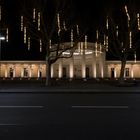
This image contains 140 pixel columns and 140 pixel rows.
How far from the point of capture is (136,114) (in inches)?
476

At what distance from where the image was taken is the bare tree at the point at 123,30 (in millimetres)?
38938

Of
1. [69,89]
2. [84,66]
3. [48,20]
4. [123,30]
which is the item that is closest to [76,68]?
[84,66]

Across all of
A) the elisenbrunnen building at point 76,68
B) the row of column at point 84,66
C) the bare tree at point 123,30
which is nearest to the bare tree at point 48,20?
the bare tree at point 123,30

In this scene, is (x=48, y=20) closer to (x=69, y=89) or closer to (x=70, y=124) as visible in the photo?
(x=69, y=89)

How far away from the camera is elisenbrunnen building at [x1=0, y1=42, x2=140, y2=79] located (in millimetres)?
54625

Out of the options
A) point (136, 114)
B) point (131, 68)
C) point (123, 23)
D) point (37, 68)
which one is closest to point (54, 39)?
point (123, 23)

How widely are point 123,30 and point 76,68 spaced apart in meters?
17.8

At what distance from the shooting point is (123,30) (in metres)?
40.5

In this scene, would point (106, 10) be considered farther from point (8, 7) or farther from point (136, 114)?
point (136, 114)

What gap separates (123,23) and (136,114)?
29551 millimetres

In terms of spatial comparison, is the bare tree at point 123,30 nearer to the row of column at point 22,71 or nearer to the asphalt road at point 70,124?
the row of column at point 22,71

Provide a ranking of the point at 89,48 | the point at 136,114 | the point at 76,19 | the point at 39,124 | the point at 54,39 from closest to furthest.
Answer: the point at 39,124 < the point at 136,114 < the point at 76,19 < the point at 54,39 < the point at 89,48

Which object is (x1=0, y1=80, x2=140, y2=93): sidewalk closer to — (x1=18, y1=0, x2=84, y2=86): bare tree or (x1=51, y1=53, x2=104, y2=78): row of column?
(x1=18, y1=0, x2=84, y2=86): bare tree

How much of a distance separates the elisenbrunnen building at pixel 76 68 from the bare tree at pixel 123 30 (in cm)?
1288
